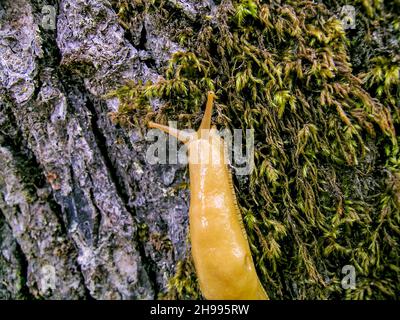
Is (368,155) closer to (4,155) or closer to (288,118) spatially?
(288,118)

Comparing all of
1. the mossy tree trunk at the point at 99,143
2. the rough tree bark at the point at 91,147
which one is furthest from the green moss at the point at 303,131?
the rough tree bark at the point at 91,147

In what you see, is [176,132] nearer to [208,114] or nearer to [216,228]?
[208,114]

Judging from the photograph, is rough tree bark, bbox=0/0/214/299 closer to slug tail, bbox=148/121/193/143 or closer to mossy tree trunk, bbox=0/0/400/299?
mossy tree trunk, bbox=0/0/400/299

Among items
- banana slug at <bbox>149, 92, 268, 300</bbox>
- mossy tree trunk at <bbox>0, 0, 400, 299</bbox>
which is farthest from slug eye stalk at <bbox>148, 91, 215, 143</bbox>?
mossy tree trunk at <bbox>0, 0, 400, 299</bbox>

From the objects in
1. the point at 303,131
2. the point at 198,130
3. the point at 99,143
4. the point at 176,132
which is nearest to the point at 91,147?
the point at 99,143

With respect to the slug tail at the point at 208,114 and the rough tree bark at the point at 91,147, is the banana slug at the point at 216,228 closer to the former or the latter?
the slug tail at the point at 208,114

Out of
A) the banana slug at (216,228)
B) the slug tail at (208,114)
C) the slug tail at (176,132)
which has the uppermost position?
the slug tail at (208,114)
